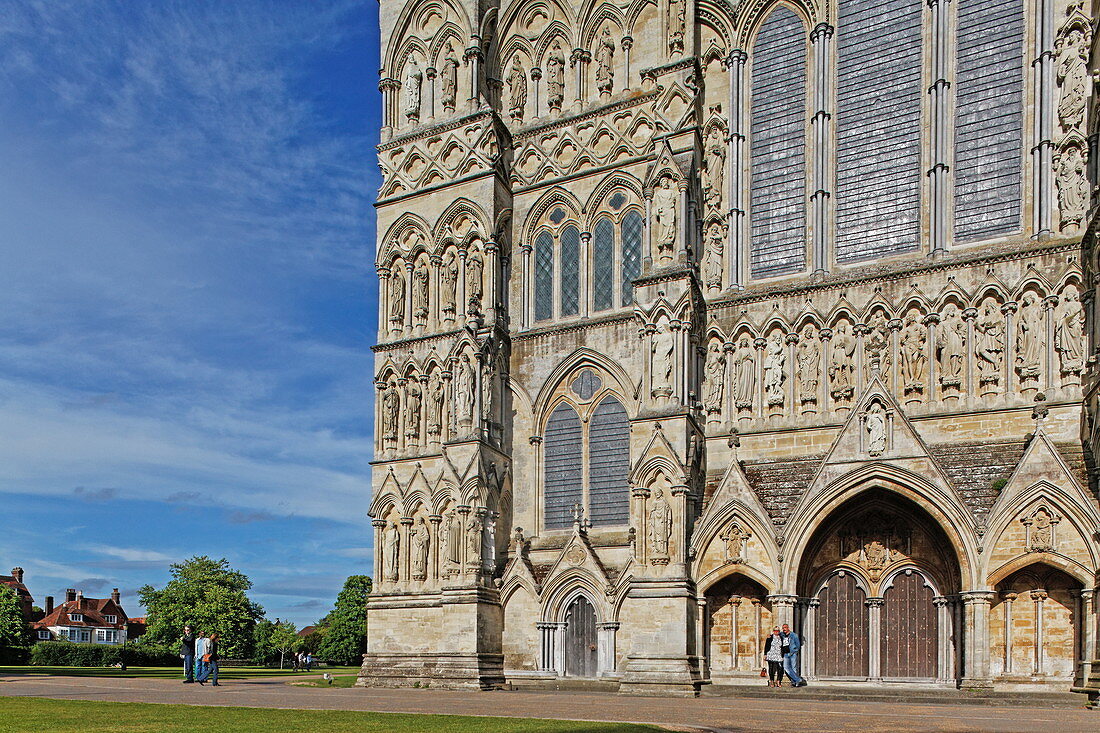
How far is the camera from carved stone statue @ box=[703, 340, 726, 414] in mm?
25938

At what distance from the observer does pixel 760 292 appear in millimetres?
25984

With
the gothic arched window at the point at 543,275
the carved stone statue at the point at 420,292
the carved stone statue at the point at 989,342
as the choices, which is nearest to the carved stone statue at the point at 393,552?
the carved stone statue at the point at 420,292

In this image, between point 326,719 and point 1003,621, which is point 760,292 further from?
point 326,719

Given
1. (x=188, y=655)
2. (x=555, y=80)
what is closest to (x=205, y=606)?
(x=188, y=655)

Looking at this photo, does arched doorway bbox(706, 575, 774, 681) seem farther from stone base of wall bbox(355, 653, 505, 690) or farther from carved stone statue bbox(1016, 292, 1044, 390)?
carved stone statue bbox(1016, 292, 1044, 390)

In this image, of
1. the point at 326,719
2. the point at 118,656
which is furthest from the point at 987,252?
the point at 118,656

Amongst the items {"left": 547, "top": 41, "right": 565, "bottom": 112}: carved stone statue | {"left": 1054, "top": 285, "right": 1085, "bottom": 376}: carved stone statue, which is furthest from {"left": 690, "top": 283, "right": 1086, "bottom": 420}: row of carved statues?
{"left": 547, "top": 41, "right": 565, "bottom": 112}: carved stone statue

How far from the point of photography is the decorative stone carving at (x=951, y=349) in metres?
23.2

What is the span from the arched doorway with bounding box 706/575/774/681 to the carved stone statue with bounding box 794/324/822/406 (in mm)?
4766

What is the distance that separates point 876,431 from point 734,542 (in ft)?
13.9

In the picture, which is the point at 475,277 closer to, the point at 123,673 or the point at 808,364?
the point at 808,364

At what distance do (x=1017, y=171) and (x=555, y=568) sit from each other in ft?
49.1

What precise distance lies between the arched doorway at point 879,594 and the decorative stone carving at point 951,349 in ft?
9.74

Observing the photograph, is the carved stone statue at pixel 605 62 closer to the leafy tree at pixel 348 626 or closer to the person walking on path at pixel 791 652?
the person walking on path at pixel 791 652
